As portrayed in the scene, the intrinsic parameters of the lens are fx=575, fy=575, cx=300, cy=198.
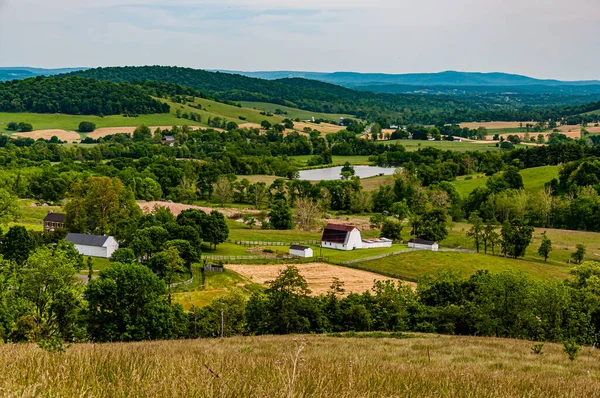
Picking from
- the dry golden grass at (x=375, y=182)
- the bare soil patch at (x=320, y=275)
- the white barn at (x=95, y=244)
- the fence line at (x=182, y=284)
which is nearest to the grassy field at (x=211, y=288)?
the fence line at (x=182, y=284)

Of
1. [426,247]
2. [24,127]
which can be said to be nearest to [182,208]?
[426,247]

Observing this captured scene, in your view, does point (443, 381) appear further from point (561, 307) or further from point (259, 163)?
point (259, 163)

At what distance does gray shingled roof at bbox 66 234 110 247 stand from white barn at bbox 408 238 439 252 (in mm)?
39246

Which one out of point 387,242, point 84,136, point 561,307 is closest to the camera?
point 561,307

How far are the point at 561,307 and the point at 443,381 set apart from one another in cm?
3162

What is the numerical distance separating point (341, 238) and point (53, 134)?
13722 cm

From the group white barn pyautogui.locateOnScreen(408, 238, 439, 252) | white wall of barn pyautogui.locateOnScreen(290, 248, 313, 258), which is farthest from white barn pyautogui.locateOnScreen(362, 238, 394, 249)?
white wall of barn pyautogui.locateOnScreen(290, 248, 313, 258)

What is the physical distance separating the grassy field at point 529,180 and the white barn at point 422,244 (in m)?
44.1

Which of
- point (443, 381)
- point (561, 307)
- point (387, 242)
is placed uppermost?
point (443, 381)

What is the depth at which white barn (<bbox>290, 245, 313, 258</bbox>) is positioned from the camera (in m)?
70.7

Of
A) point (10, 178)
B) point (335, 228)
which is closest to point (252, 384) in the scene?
point (335, 228)

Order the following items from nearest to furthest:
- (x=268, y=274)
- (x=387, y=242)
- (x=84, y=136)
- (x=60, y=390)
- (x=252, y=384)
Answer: (x=60, y=390) → (x=252, y=384) → (x=268, y=274) → (x=387, y=242) → (x=84, y=136)

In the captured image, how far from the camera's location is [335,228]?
78.6 m

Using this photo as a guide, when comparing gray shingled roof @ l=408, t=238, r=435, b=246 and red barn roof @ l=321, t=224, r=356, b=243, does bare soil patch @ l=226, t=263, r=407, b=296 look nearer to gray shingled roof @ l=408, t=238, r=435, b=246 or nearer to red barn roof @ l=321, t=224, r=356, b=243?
red barn roof @ l=321, t=224, r=356, b=243
